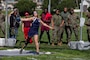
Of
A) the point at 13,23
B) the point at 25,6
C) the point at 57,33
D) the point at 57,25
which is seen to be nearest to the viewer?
the point at 57,25

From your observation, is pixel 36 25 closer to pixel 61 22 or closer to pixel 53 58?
pixel 53 58

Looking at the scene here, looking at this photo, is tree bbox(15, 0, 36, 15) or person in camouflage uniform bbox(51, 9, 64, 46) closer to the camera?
person in camouflage uniform bbox(51, 9, 64, 46)

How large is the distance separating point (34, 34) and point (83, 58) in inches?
82.9

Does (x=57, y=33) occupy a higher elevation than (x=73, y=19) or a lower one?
lower

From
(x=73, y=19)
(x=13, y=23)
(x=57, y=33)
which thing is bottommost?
(x=57, y=33)

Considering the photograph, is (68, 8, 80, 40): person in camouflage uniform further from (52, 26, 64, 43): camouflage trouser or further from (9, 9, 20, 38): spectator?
(9, 9, 20, 38): spectator

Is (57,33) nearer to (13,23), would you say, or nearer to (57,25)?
(57,25)

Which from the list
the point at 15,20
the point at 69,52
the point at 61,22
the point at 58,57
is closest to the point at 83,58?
the point at 58,57

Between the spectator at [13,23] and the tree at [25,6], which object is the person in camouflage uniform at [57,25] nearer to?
the spectator at [13,23]

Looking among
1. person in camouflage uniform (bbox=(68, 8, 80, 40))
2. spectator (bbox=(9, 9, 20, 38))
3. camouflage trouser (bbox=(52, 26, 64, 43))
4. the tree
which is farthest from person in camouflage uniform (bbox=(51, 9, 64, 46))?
the tree

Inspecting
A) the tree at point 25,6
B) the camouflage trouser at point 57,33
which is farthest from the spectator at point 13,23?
the tree at point 25,6

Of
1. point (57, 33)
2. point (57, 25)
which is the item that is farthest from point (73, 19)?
point (57, 33)

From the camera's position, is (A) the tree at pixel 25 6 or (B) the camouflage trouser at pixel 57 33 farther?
(A) the tree at pixel 25 6

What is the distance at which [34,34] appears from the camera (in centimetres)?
1648
